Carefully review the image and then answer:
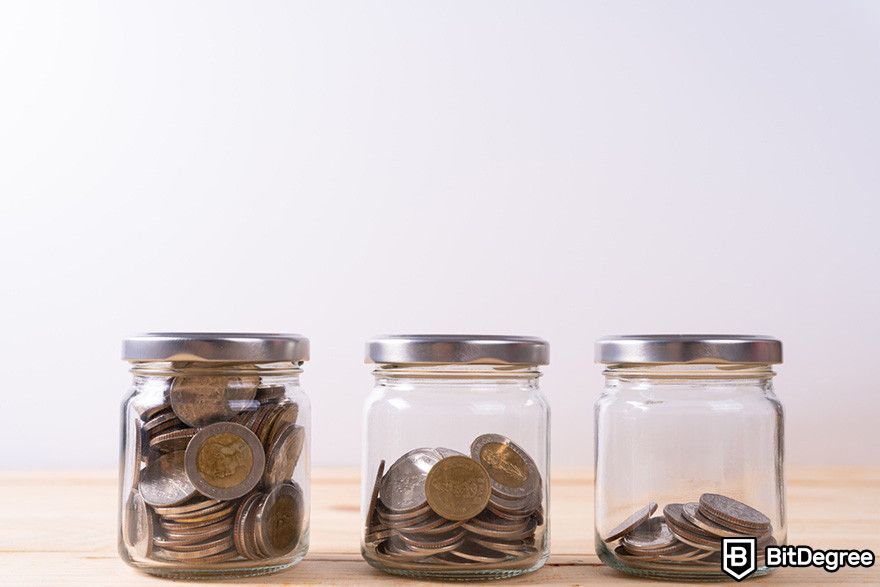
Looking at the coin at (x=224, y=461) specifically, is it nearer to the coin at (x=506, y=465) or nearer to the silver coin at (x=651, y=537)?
the coin at (x=506, y=465)

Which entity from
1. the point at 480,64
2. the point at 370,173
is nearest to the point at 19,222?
the point at 370,173

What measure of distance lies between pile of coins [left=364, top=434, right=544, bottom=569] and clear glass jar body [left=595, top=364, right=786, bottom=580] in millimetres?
106

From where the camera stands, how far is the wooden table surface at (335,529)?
3.76 feet

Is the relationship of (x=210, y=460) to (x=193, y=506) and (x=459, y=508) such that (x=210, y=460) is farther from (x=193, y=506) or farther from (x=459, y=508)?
(x=459, y=508)

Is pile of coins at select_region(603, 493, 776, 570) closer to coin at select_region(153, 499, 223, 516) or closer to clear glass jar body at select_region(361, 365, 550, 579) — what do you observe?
clear glass jar body at select_region(361, 365, 550, 579)

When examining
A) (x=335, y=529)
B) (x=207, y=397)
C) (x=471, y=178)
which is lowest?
(x=335, y=529)

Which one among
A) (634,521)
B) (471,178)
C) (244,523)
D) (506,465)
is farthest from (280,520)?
(471,178)

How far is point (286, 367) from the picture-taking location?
1169 millimetres

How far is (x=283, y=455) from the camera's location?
1115 millimetres

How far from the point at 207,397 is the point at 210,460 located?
0.23 ft

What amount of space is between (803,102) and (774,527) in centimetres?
131

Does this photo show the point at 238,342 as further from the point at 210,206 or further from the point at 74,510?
the point at 210,206

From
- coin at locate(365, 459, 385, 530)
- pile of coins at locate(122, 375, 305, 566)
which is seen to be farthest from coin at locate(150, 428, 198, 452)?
coin at locate(365, 459, 385, 530)

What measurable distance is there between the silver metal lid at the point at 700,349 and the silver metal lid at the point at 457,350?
0.39 feet
